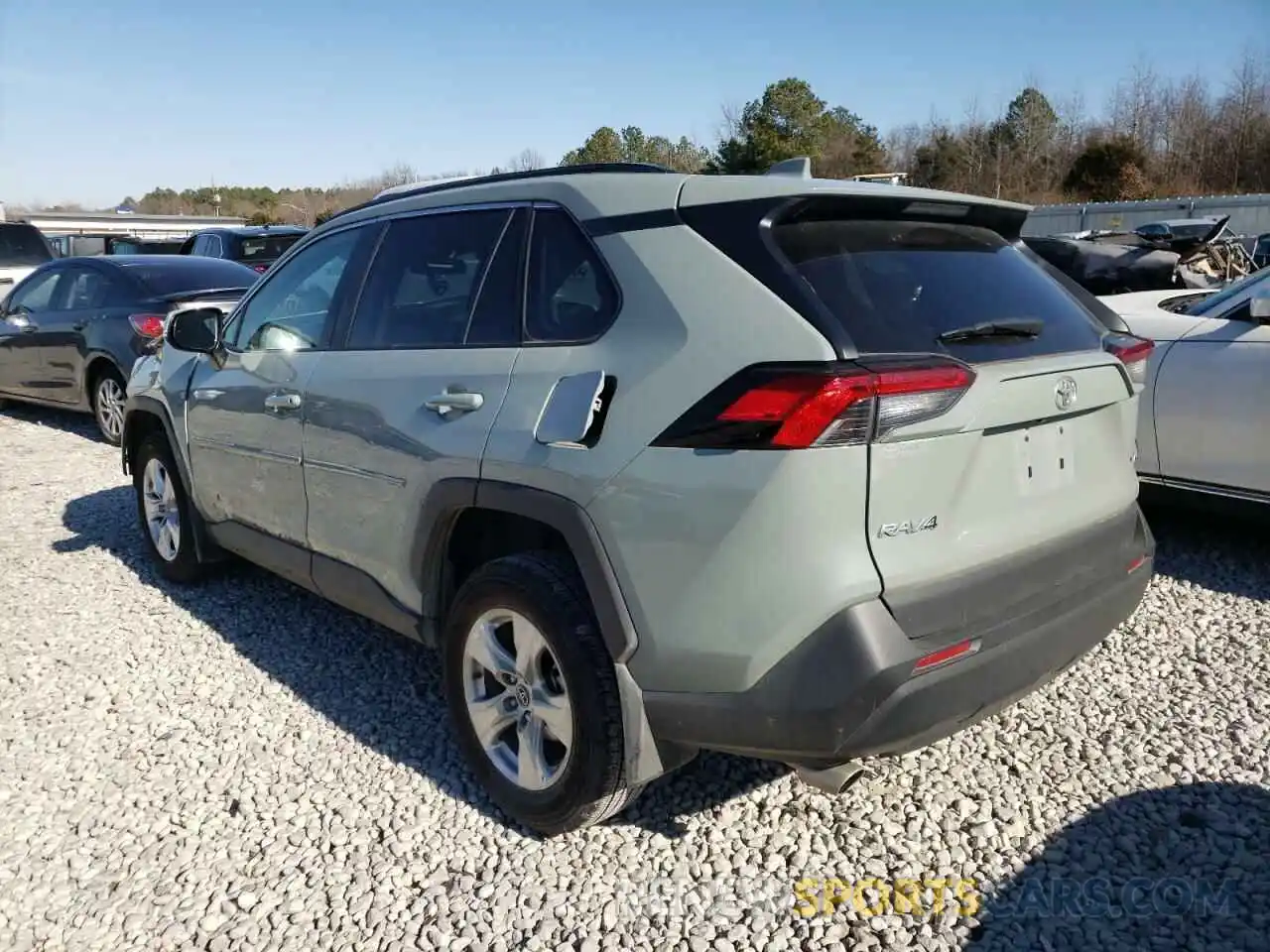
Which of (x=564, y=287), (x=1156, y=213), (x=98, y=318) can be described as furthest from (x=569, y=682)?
(x=1156, y=213)

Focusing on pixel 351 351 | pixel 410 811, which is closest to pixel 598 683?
pixel 410 811

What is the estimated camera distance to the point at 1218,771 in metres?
2.92

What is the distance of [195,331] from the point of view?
4207 millimetres

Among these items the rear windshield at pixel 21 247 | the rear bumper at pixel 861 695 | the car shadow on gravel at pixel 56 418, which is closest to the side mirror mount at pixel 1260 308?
the rear bumper at pixel 861 695

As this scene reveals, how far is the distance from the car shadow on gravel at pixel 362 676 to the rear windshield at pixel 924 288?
1.49 meters

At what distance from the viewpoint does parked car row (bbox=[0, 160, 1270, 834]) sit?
210cm

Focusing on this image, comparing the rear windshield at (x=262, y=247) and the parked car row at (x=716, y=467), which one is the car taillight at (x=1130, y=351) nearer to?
the parked car row at (x=716, y=467)

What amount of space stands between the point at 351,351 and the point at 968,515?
215 cm

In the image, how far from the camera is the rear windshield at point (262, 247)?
14164 mm

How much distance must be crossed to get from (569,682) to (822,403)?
0.98 m

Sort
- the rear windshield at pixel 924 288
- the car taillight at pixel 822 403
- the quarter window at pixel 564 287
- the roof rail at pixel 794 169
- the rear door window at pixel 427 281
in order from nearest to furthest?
the car taillight at pixel 822 403 → the rear windshield at pixel 924 288 → the quarter window at pixel 564 287 → the roof rail at pixel 794 169 → the rear door window at pixel 427 281

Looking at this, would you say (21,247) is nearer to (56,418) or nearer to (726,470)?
(56,418)

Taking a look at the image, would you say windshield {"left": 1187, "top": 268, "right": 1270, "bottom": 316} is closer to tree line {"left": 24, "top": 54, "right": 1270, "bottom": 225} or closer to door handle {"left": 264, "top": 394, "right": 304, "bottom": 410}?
door handle {"left": 264, "top": 394, "right": 304, "bottom": 410}

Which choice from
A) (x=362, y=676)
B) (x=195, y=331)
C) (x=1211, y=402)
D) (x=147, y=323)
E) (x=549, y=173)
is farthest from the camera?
(x=147, y=323)
